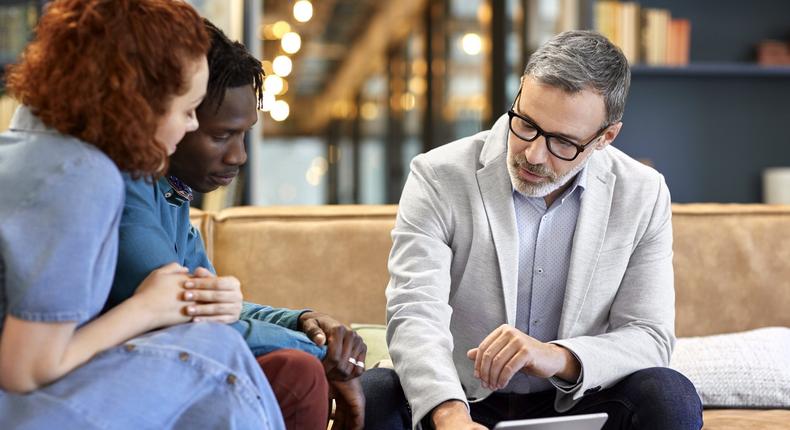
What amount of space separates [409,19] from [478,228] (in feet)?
22.1

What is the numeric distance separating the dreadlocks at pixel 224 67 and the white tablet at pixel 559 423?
0.64 m

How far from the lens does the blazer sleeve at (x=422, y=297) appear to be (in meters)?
1.70

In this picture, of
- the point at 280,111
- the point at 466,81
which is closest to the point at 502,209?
the point at 466,81

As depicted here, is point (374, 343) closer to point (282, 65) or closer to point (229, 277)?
point (229, 277)

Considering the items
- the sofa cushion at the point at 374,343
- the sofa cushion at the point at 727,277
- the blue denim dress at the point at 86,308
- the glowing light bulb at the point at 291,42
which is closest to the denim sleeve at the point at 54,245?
the blue denim dress at the point at 86,308

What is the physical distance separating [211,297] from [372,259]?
1128mm

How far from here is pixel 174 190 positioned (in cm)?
160

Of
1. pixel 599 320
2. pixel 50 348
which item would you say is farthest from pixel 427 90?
pixel 50 348

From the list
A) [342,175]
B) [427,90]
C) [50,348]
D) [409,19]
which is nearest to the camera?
[50,348]

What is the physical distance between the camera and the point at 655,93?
4.44 m

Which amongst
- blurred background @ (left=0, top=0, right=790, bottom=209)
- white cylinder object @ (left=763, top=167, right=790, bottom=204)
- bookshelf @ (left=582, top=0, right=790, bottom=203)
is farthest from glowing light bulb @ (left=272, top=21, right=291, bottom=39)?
white cylinder object @ (left=763, top=167, right=790, bottom=204)

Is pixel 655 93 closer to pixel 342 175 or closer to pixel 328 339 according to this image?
pixel 328 339

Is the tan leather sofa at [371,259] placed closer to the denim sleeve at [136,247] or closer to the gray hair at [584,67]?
the gray hair at [584,67]

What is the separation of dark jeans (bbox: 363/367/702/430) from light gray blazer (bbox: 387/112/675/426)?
5cm
